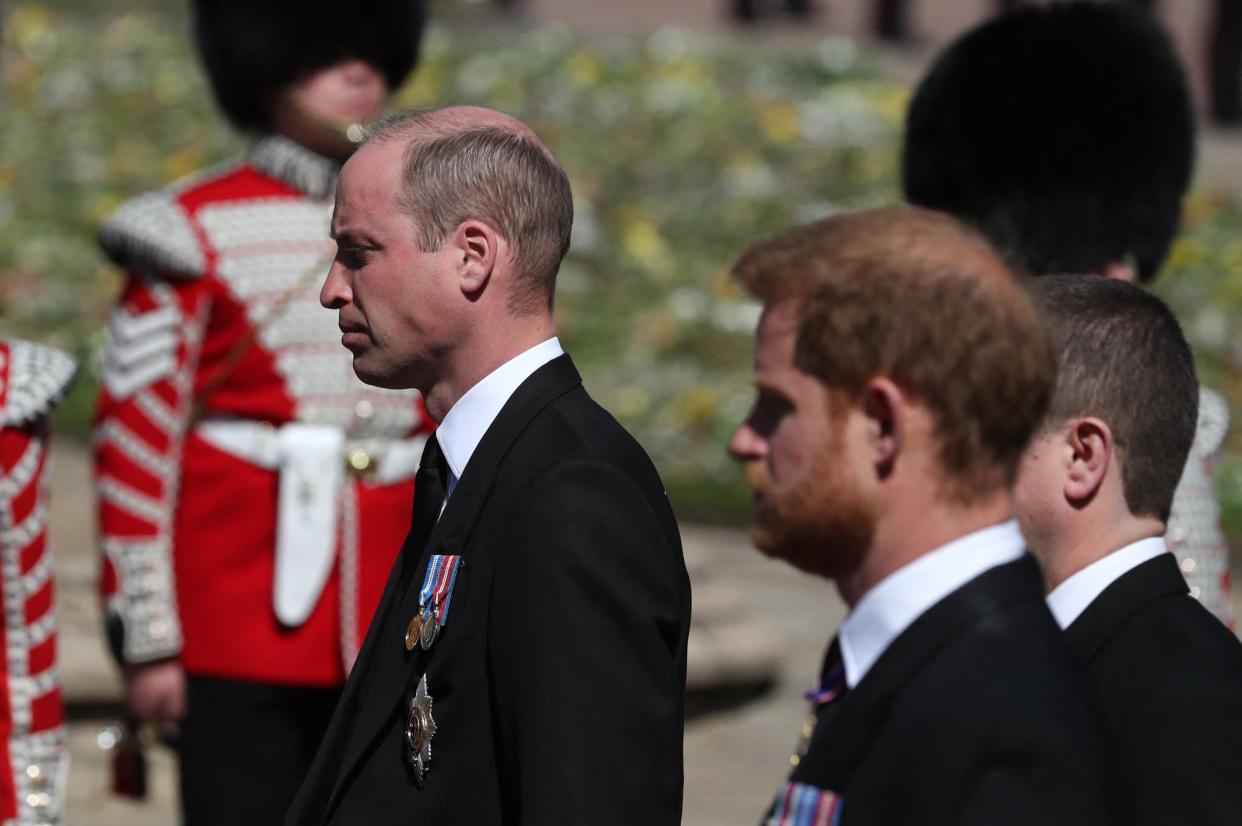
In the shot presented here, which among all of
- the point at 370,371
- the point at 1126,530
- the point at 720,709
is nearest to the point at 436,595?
the point at 370,371

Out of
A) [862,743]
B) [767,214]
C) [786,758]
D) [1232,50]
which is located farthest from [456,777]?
[1232,50]

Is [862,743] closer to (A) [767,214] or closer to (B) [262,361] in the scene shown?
(B) [262,361]

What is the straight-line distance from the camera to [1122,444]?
108 inches

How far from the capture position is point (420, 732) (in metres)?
2.56

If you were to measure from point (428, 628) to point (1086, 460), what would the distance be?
80 centimetres

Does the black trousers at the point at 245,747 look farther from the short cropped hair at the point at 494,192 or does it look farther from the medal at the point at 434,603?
the short cropped hair at the point at 494,192

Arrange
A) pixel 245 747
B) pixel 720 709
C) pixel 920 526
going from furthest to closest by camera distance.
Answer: pixel 720 709, pixel 245 747, pixel 920 526

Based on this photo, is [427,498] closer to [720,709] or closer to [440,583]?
[440,583]

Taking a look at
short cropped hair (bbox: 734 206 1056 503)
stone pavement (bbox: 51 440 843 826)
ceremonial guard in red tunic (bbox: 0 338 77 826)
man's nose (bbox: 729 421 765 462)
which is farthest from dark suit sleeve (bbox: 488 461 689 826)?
stone pavement (bbox: 51 440 843 826)

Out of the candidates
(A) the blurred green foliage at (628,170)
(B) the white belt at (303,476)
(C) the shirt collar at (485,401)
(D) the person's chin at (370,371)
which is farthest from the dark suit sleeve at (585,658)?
(A) the blurred green foliage at (628,170)

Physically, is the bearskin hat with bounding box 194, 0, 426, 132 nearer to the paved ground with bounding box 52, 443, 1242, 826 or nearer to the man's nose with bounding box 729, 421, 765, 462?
the paved ground with bounding box 52, 443, 1242, 826

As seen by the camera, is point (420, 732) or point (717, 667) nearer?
point (420, 732)

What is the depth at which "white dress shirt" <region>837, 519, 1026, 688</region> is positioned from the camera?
2.06 meters

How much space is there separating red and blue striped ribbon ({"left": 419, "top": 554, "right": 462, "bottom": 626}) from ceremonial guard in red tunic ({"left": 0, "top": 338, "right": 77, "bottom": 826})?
95 centimetres
